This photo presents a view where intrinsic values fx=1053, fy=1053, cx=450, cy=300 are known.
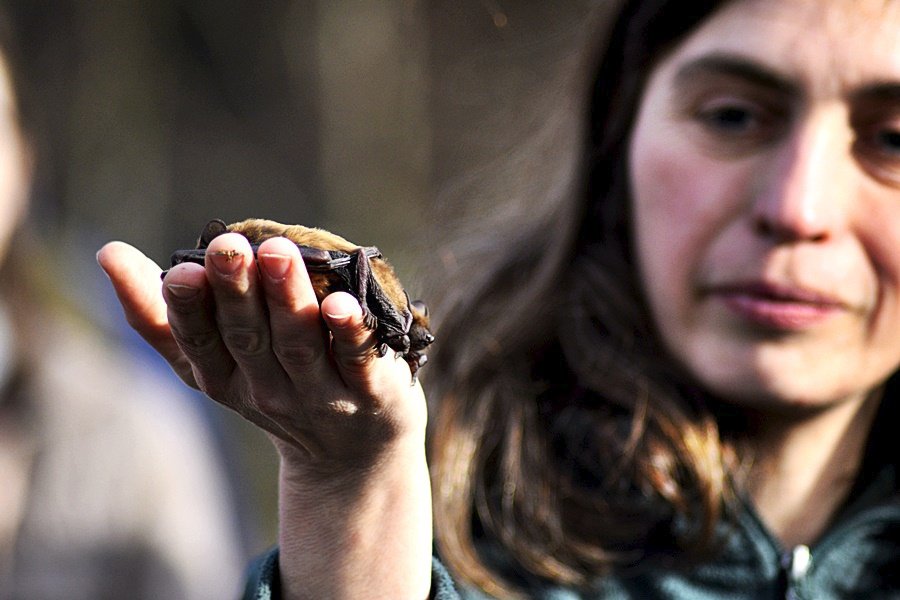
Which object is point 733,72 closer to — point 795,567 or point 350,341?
point 795,567

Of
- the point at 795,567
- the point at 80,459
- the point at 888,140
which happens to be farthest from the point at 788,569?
the point at 80,459

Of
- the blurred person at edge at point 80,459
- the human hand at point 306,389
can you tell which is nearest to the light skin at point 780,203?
the human hand at point 306,389

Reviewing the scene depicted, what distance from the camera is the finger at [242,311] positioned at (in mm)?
1086

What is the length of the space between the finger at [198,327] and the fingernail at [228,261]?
37mm

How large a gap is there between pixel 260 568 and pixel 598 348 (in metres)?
1.01

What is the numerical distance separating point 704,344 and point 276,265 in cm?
119

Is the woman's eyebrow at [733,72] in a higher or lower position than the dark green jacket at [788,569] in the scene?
higher

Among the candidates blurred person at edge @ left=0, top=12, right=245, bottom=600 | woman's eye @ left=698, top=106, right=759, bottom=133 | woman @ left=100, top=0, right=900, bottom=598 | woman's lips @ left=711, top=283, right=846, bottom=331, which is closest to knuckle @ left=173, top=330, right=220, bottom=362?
woman @ left=100, top=0, right=900, bottom=598

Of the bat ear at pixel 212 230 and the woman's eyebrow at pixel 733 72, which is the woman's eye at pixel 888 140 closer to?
the woman's eyebrow at pixel 733 72

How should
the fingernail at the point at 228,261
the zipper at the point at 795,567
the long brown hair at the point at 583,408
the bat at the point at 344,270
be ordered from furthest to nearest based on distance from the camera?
the long brown hair at the point at 583,408 → the zipper at the point at 795,567 → the bat at the point at 344,270 → the fingernail at the point at 228,261

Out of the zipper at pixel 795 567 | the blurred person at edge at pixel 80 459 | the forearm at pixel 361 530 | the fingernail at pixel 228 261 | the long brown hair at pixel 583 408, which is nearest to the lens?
the fingernail at pixel 228 261

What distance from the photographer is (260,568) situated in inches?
58.4

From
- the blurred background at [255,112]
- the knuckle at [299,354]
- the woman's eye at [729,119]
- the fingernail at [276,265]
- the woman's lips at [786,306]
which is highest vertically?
the fingernail at [276,265]

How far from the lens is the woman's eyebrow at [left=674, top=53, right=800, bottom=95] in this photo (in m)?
1.97
